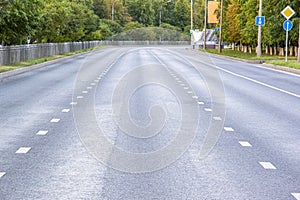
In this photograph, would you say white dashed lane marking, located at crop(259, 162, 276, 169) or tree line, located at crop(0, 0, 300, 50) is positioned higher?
tree line, located at crop(0, 0, 300, 50)

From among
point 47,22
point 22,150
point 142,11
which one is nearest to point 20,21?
point 47,22

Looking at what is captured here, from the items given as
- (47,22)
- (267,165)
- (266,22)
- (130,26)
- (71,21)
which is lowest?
(267,165)

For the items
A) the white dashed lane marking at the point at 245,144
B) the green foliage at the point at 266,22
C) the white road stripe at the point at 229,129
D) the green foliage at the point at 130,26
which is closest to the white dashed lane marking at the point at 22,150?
the white dashed lane marking at the point at 245,144

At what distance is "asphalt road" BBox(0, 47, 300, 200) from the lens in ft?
21.9

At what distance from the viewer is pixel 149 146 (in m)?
9.27

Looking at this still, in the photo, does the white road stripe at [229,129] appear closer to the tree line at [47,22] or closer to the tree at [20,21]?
the tree line at [47,22]

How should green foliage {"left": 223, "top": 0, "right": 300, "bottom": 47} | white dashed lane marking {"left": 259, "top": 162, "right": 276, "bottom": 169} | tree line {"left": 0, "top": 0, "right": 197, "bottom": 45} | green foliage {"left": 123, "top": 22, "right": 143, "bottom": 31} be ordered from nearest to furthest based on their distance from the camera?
white dashed lane marking {"left": 259, "top": 162, "right": 276, "bottom": 169}
tree line {"left": 0, "top": 0, "right": 197, "bottom": 45}
green foliage {"left": 223, "top": 0, "right": 300, "bottom": 47}
green foliage {"left": 123, "top": 22, "right": 143, "bottom": 31}

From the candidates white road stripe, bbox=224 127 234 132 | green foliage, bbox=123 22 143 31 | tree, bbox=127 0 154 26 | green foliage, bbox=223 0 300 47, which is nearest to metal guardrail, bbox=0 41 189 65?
green foliage, bbox=223 0 300 47

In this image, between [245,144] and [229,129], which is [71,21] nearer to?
[229,129]

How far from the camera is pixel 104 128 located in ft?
36.2

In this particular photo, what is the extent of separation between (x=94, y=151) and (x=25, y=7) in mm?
25101

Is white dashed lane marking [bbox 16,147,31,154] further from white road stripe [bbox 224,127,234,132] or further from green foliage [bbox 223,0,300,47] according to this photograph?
green foliage [bbox 223,0,300,47]

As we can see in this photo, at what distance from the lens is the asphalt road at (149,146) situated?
6688 mm

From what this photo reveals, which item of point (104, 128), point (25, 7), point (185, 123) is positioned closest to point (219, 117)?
point (185, 123)
